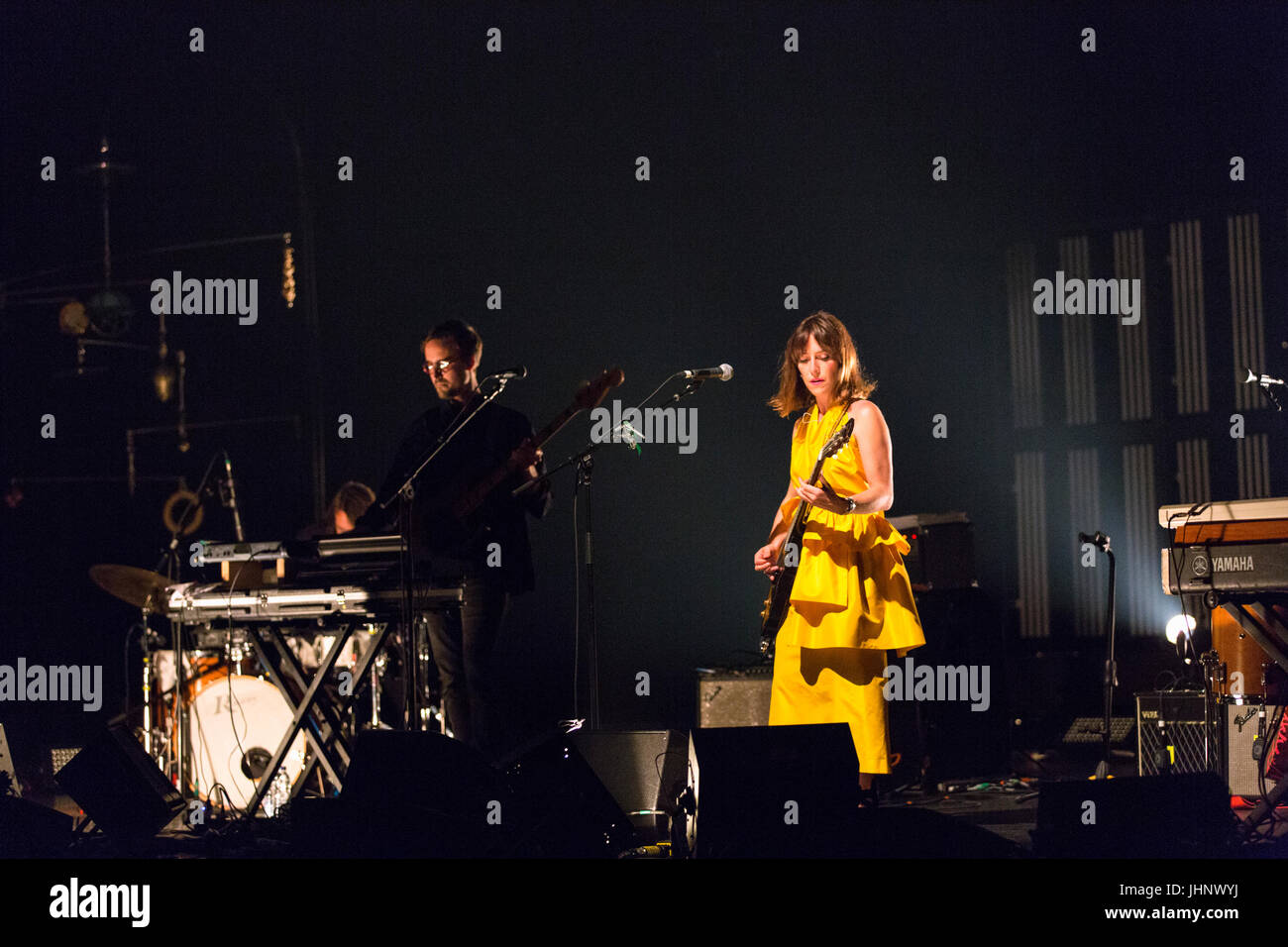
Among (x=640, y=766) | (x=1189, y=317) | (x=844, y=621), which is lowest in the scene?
(x=640, y=766)

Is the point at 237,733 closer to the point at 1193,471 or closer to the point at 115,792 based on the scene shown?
the point at 115,792

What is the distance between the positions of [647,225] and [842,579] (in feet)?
12.0

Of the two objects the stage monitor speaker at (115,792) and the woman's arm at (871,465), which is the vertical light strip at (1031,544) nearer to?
the woman's arm at (871,465)

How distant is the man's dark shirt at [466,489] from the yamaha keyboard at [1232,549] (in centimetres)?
232

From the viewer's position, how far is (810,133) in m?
7.61

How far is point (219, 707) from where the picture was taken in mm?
5766

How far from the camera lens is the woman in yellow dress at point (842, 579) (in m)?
4.50

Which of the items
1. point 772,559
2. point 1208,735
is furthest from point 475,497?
point 1208,735

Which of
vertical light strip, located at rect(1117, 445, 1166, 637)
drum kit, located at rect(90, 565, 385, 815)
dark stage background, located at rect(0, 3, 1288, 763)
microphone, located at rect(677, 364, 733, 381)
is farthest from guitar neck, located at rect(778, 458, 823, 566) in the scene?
vertical light strip, located at rect(1117, 445, 1166, 637)

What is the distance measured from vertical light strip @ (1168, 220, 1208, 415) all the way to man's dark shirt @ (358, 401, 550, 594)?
4060 millimetres

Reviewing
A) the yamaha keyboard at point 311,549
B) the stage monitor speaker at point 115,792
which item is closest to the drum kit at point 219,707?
the yamaha keyboard at point 311,549

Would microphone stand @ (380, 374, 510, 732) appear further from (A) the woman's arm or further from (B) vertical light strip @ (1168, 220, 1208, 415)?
(B) vertical light strip @ (1168, 220, 1208, 415)
